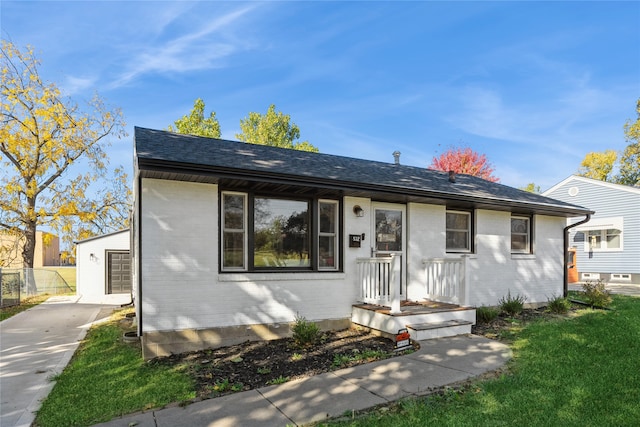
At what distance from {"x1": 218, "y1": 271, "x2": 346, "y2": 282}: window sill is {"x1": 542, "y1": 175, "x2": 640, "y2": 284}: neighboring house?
56.3 ft

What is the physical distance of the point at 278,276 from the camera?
689 cm

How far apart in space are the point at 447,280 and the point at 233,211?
4729 mm

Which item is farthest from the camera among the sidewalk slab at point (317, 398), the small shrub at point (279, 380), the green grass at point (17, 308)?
the green grass at point (17, 308)

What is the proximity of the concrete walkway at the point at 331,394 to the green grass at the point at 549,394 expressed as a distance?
0.95ft

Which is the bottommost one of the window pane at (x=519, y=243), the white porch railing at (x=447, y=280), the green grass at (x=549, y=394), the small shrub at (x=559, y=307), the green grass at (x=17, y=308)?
the green grass at (x=17, y=308)

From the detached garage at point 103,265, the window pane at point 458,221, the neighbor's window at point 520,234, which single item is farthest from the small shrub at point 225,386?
the detached garage at point 103,265

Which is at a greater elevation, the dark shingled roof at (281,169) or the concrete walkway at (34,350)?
the dark shingled roof at (281,169)

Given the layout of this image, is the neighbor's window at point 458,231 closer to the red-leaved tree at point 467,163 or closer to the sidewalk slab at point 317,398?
the sidewalk slab at point 317,398

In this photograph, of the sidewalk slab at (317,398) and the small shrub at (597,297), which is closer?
the sidewalk slab at (317,398)

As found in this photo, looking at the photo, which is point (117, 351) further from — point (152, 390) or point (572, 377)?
point (572, 377)

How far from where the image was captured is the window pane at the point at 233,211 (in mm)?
6695

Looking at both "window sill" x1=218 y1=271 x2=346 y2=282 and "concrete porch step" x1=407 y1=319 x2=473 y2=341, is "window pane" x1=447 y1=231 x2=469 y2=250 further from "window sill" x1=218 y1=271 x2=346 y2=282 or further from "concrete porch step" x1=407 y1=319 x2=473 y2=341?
"window sill" x1=218 y1=271 x2=346 y2=282

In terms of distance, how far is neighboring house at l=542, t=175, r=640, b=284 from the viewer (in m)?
18.1

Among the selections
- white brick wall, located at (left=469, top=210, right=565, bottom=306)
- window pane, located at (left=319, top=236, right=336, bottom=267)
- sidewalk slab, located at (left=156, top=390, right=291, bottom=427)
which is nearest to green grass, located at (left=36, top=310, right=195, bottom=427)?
sidewalk slab, located at (left=156, top=390, right=291, bottom=427)
